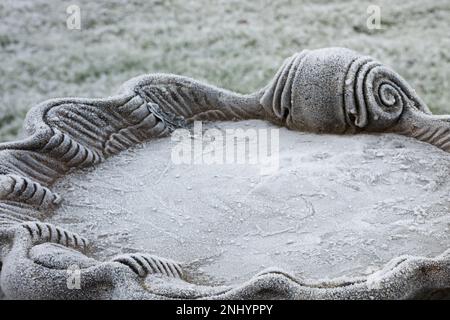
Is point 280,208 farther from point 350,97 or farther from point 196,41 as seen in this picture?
point 196,41

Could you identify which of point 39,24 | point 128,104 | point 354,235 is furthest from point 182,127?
point 39,24

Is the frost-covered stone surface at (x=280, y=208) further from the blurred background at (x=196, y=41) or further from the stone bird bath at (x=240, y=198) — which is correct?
the blurred background at (x=196, y=41)

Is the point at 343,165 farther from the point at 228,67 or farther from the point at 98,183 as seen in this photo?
the point at 228,67

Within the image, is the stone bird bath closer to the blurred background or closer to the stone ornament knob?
the stone ornament knob

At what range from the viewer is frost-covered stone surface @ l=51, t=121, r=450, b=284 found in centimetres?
167

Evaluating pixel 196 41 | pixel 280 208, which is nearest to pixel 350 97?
pixel 280 208

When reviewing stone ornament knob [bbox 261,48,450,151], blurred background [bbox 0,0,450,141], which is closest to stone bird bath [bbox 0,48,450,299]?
stone ornament knob [bbox 261,48,450,151]

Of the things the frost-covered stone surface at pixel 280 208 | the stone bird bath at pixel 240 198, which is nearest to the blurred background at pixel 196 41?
the stone bird bath at pixel 240 198

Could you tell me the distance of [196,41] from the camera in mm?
4582

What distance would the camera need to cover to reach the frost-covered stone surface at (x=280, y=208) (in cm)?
167

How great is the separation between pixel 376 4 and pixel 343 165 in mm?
3315

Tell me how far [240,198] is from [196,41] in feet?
9.32

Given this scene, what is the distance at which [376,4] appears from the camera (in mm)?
5020

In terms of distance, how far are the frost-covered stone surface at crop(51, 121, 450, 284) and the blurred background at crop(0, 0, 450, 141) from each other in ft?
5.62
